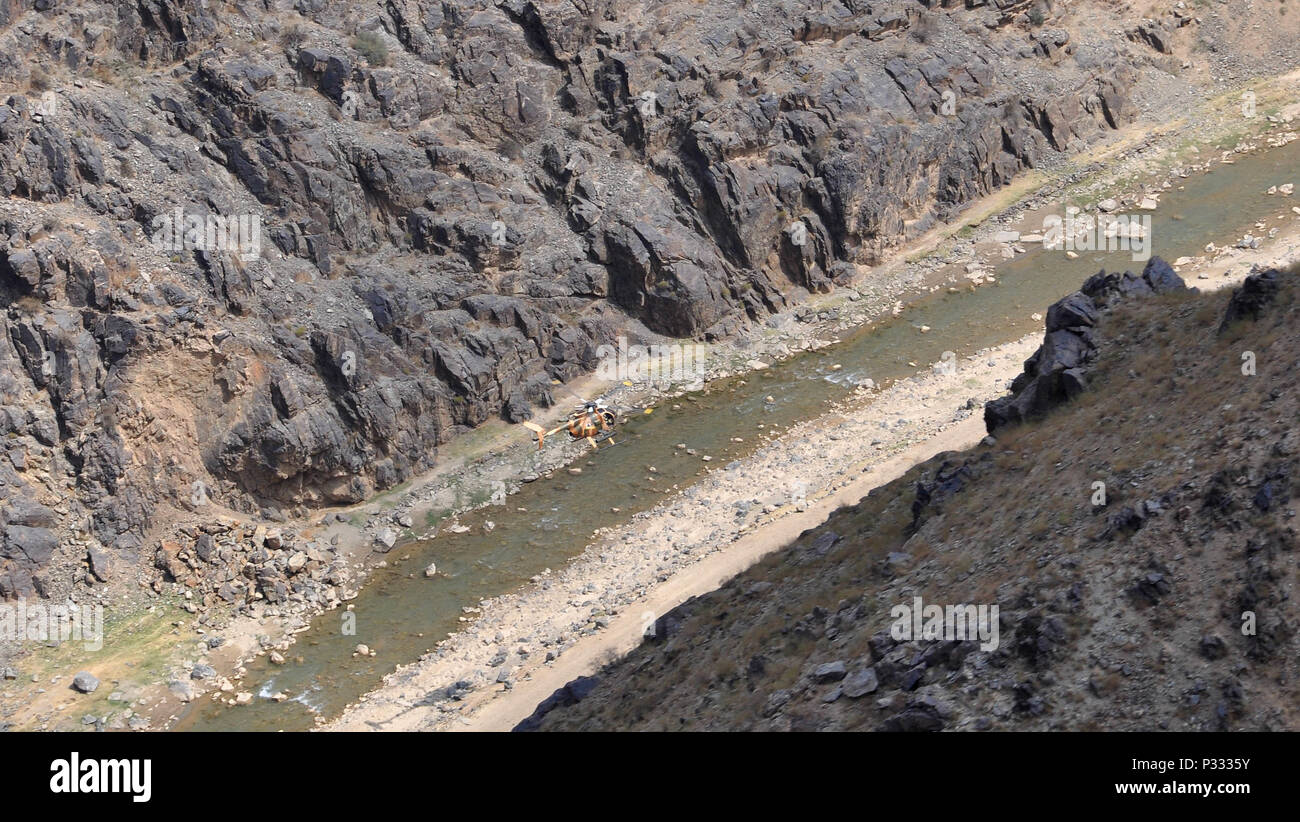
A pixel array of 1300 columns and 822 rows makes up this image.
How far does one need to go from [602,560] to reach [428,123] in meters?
22.4
